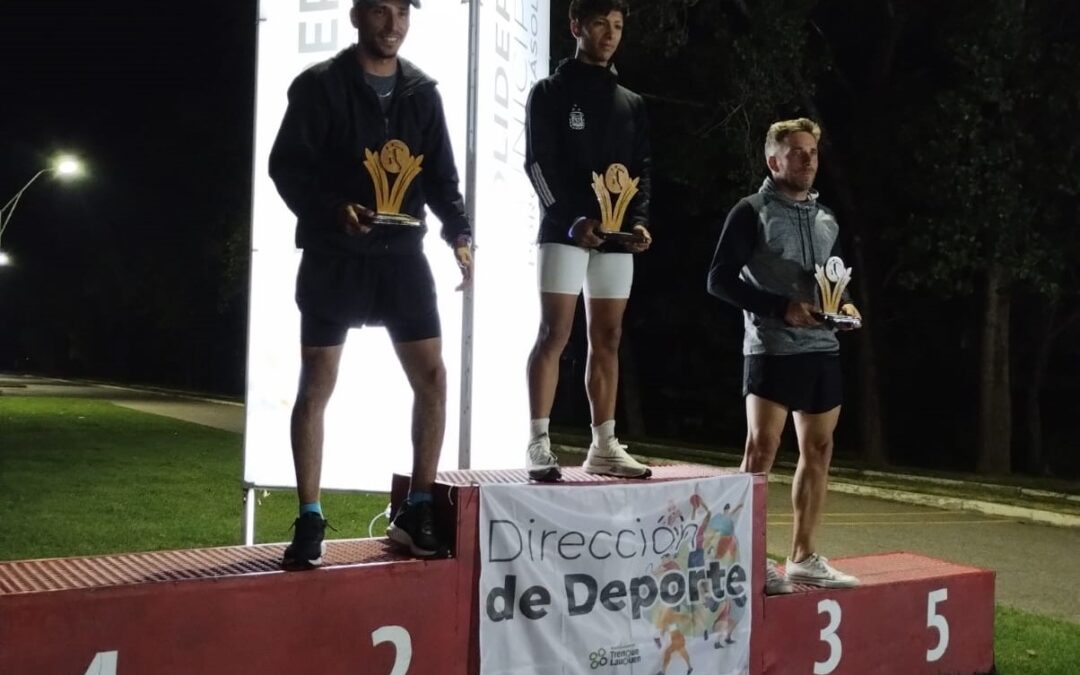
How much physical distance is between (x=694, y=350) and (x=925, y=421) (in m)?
6.13

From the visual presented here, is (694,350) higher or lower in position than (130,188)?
lower

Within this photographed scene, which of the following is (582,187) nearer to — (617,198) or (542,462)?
(617,198)

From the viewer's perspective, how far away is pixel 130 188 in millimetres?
50594

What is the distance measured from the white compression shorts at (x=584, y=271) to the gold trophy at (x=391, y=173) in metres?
1.00

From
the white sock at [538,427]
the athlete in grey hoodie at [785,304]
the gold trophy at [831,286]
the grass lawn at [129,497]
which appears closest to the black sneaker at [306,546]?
the white sock at [538,427]

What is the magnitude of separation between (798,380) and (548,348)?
1136 millimetres

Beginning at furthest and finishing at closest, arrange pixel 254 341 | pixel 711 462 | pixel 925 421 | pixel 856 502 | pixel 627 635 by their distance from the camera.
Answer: pixel 925 421, pixel 711 462, pixel 856 502, pixel 254 341, pixel 627 635

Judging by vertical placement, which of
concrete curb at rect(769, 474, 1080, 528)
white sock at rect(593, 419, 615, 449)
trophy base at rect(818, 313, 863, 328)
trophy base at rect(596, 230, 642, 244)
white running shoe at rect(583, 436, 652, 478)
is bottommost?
concrete curb at rect(769, 474, 1080, 528)

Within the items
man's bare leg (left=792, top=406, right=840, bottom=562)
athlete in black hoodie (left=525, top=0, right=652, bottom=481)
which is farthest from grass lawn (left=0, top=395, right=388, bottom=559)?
man's bare leg (left=792, top=406, right=840, bottom=562)

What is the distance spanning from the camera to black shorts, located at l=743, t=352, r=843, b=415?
186 inches

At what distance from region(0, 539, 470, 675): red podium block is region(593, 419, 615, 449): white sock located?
46.5 inches

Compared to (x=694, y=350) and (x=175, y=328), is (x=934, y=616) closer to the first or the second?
(x=694, y=350)

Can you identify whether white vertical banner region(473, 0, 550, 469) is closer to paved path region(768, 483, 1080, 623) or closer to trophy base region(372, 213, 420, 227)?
trophy base region(372, 213, 420, 227)

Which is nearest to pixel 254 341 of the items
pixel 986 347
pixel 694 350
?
pixel 986 347
